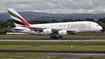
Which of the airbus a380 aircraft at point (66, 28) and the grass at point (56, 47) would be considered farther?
the airbus a380 aircraft at point (66, 28)

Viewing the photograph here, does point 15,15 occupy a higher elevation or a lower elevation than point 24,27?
higher

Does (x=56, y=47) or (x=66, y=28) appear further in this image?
(x=66, y=28)

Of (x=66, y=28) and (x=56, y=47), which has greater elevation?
(x=66, y=28)

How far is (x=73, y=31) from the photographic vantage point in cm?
5022

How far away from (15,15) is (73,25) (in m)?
17.0

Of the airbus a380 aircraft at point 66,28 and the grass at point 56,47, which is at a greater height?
the airbus a380 aircraft at point 66,28

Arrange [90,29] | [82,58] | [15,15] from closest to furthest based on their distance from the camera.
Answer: [82,58] < [90,29] < [15,15]

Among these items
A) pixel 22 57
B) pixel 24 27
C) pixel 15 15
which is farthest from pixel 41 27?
pixel 22 57

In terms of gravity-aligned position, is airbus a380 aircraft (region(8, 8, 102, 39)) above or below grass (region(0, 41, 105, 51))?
above

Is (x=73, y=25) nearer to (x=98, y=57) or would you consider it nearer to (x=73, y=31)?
(x=73, y=31)

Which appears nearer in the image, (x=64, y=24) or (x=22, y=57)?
(x=22, y=57)

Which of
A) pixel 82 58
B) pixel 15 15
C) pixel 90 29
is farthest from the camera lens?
pixel 15 15

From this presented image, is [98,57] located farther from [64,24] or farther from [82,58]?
[64,24]

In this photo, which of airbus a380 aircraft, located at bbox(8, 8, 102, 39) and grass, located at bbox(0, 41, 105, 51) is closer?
grass, located at bbox(0, 41, 105, 51)
